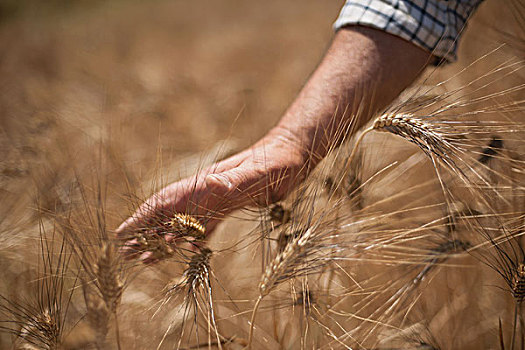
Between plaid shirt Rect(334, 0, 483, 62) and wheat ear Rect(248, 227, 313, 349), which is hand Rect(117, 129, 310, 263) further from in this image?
plaid shirt Rect(334, 0, 483, 62)

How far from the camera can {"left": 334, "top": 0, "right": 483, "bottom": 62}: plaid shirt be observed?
53 cm

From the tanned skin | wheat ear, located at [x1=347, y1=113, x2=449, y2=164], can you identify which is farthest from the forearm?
wheat ear, located at [x1=347, y1=113, x2=449, y2=164]

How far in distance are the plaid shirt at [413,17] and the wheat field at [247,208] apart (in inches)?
3.1

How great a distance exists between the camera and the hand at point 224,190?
40cm

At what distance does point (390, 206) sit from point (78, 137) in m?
1.14

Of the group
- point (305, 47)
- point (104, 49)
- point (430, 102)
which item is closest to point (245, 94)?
point (305, 47)

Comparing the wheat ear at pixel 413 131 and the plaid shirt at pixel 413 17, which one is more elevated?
the plaid shirt at pixel 413 17

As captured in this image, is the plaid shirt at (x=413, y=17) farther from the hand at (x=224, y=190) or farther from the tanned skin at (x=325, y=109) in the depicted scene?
the hand at (x=224, y=190)

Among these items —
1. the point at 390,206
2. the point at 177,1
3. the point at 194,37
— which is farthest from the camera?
the point at 177,1

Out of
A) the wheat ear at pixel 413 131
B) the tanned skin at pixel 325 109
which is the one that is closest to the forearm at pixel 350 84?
the tanned skin at pixel 325 109

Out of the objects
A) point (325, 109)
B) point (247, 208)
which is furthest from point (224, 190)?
point (325, 109)

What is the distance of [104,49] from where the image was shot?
2.03m

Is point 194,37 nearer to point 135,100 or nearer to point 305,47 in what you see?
→ point 305,47

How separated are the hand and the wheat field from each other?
0.6 inches
